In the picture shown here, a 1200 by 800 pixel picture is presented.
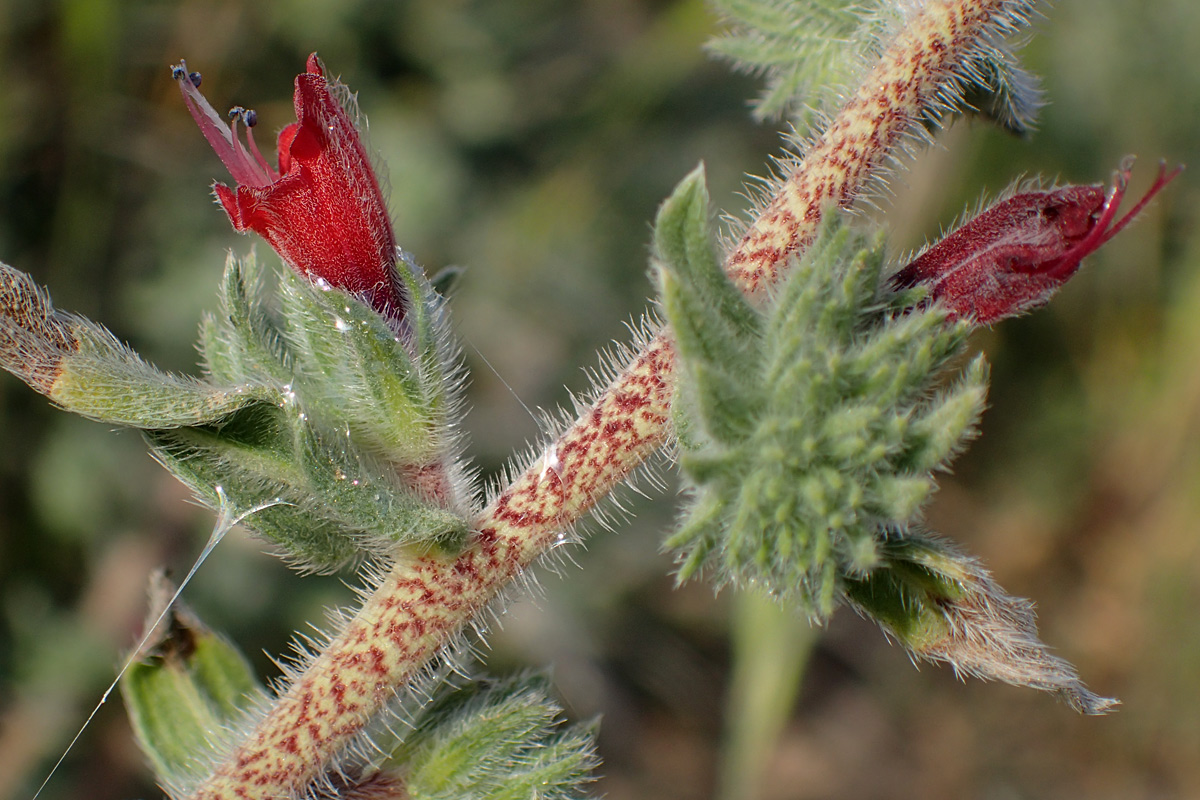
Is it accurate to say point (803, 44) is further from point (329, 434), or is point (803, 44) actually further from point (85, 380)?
point (85, 380)

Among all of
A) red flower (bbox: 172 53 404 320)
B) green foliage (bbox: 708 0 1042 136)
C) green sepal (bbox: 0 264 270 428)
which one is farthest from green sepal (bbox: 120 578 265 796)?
green foliage (bbox: 708 0 1042 136)

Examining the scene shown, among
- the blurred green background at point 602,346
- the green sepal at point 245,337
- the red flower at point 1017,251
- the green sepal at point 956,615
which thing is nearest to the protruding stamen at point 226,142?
the green sepal at point 245,337

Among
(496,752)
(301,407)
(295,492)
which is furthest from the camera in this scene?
(496,752)

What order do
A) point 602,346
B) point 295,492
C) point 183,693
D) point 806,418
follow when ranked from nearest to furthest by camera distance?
point 806,418
point 295,492
point 183,693
point 602,346

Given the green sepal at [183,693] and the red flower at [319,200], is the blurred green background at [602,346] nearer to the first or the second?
the green sepal at [183,693]

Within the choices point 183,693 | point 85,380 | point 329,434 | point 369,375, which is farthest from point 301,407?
point 183,693
